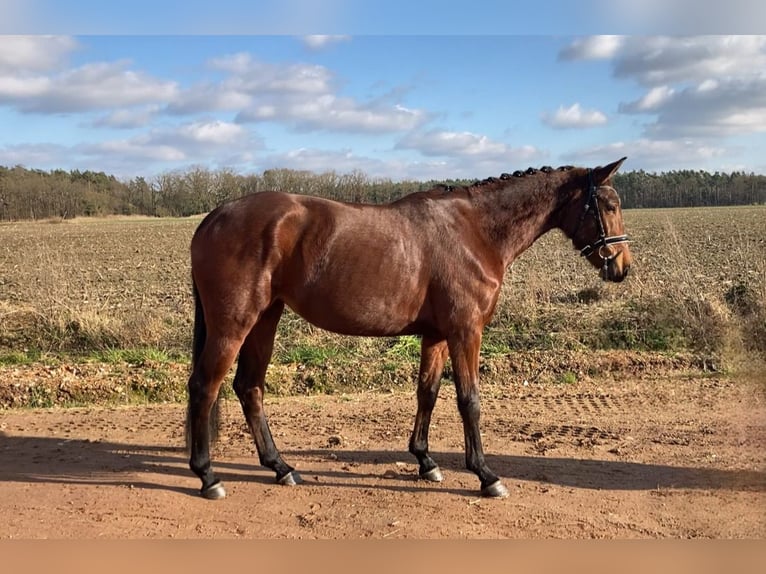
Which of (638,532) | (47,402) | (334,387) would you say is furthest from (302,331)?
(638,532)

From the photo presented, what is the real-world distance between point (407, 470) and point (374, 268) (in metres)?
1.78

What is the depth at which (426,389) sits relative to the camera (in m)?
4.97

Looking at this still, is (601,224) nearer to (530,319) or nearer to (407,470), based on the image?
(407,470)

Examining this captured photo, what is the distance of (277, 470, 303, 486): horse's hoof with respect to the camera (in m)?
4.74

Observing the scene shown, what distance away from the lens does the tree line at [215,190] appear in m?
9.65

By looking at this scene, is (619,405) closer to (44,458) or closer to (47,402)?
(44,458)

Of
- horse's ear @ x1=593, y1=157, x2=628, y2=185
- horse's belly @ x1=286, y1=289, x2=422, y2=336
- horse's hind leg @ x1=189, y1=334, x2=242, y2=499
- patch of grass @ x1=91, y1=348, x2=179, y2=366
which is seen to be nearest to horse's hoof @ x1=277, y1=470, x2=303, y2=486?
horse's hind leg @ x1=189, y1=334, x2=242, y2=499

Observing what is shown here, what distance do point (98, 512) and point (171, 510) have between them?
0.48 meters

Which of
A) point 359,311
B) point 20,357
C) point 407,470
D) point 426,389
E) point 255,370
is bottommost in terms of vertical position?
point 407,470

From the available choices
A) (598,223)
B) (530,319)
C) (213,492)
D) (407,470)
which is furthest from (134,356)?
(598,223)

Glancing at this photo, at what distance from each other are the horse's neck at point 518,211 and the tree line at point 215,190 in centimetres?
95

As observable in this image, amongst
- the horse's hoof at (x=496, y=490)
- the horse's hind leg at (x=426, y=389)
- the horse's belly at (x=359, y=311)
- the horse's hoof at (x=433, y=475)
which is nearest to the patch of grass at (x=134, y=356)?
the horse's belly at (x=359, y=311)

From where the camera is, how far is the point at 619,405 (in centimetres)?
658

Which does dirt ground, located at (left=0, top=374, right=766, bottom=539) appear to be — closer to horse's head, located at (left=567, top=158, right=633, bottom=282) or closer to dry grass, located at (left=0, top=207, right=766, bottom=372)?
dry grass, located at (left=0, top=207, right=766, bottom=372)
